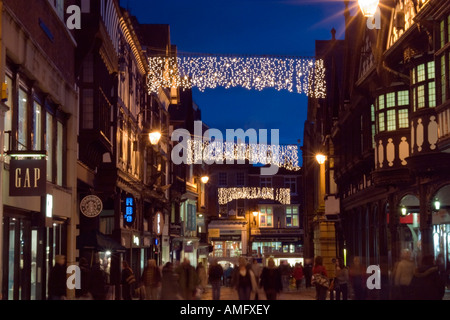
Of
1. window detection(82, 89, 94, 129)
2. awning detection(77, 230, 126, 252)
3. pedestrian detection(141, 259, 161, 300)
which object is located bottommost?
pedestrian detection(141, 259, 161, 300)

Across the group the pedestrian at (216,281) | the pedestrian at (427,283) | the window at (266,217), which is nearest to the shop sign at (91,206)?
the pedestrian at (216,281)

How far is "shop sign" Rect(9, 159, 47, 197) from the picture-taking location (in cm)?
1855

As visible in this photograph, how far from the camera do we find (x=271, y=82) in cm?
3509

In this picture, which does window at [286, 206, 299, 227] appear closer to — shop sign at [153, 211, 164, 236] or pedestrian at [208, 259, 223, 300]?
shop sign at [153, 211, 164, 236]

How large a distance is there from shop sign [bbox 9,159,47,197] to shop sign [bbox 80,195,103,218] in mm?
11397

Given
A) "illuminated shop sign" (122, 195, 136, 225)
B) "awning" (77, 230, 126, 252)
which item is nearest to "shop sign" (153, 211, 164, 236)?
"illuminated shop sign" (122, 195, 136, 225)

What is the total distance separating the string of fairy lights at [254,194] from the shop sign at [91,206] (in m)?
72.3

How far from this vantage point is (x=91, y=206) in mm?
30219

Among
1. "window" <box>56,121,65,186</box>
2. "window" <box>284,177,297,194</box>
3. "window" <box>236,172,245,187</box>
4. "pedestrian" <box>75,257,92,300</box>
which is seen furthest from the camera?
"window" <box>284,177,297,194</box>

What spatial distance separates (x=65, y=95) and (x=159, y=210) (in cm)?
3198

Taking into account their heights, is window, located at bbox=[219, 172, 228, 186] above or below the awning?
above

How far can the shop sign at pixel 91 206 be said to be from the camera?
30095mm

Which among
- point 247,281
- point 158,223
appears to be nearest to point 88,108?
point 247,281

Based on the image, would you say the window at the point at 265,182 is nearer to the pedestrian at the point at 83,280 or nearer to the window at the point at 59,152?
the pedestrian at the point at 83,280
